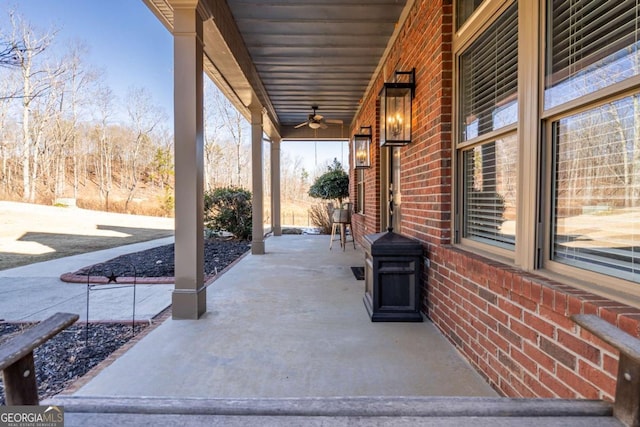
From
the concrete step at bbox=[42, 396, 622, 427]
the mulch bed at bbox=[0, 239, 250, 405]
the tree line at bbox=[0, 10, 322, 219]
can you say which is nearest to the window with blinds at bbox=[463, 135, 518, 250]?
the concrete step at bbox=[42, 396, 622, 427]

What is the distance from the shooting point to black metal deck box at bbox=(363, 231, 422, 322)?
9.93ft

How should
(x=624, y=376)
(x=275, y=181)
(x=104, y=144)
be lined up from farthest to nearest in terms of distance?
(x=104, y=144) < (x=275, y=181) < (x=624, y=376)

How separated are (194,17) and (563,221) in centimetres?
317

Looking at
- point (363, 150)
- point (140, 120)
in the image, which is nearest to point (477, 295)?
point (363, 150)

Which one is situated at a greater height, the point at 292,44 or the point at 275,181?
the point at 292,44

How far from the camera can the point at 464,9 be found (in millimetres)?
2641

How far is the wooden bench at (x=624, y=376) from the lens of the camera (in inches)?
38.1

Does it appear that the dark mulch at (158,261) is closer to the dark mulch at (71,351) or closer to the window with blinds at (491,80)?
the dark mulch at (71,351)

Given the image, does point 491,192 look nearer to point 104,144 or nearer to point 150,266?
point 150,266

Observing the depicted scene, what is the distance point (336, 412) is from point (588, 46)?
175 cm

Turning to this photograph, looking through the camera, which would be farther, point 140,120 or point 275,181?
point 140,120

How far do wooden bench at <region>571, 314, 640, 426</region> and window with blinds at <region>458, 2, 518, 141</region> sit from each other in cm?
131

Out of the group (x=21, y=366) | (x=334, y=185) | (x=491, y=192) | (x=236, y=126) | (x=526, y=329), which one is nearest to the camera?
(x=21, y=366)

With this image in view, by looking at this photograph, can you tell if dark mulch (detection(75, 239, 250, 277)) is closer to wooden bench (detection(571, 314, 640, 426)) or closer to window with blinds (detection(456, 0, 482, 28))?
window with blinds (detection(456, 0, 482, 28))
